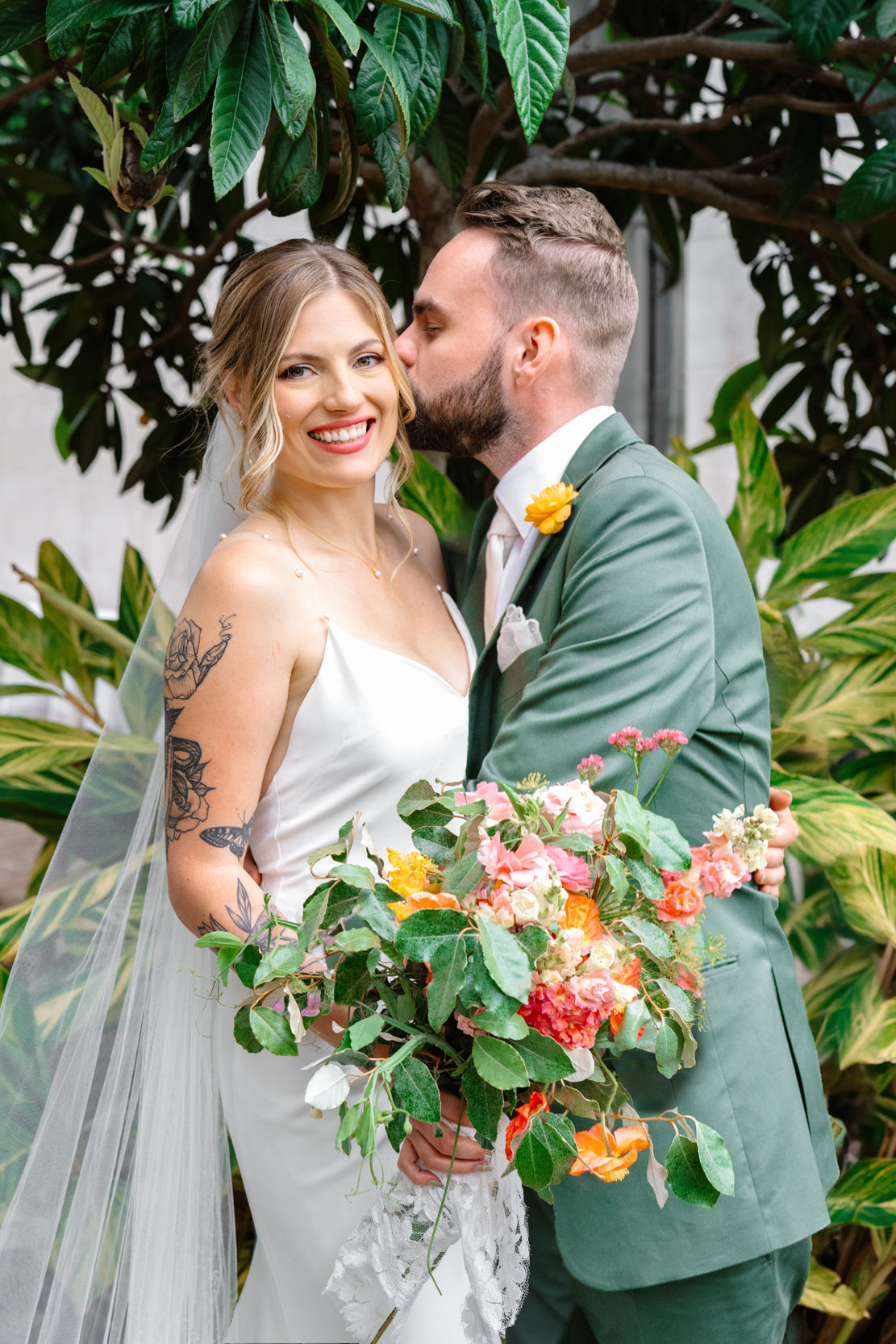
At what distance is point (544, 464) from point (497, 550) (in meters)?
0.14

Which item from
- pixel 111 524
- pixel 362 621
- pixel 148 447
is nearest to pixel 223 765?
pixel 362 621

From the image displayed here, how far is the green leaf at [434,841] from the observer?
1005 millimetres

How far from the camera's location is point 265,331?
1.50m

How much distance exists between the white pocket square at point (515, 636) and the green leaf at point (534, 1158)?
0.58 meters

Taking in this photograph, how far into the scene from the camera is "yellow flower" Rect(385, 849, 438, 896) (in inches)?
38.4

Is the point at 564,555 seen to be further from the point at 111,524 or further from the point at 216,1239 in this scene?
the point at 111,524

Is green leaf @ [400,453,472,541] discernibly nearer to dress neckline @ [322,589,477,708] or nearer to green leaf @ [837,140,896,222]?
dress neckline @ [322,589,477,708]

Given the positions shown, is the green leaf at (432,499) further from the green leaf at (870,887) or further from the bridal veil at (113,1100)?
the green leaf at (870,887)

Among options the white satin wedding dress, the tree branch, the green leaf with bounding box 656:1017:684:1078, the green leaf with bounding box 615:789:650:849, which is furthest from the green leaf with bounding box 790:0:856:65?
the green leaf with bounding box 656:1017:684:1078

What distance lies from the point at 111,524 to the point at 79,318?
17.7 ft

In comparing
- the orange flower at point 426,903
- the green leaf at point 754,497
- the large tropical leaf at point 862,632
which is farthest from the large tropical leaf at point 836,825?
the orange flower at point 426,903

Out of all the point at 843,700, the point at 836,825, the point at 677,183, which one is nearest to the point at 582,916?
the point at 836,825

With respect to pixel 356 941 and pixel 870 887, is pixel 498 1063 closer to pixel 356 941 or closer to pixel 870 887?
pixel 356 941

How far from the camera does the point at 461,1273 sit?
1.40 meters
